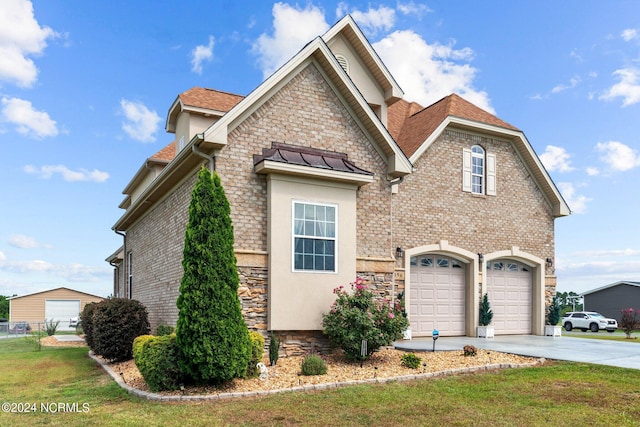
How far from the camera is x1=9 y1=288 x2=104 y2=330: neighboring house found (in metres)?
46.1

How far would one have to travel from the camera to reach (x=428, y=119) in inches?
782

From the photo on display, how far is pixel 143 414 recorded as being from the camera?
8.55 m

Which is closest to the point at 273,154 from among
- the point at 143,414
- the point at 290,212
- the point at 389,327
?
the point at 290,212

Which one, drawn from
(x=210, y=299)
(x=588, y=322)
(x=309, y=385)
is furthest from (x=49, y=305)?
(x=309, y=385)

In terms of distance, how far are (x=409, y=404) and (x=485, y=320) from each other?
10.9 m

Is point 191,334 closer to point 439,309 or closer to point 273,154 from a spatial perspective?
point 273,154

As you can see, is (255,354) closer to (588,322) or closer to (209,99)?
(209,99)

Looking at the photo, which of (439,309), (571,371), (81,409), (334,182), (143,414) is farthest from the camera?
(439,309)

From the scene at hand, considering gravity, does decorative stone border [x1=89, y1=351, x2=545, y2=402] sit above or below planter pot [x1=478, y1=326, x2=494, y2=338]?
above

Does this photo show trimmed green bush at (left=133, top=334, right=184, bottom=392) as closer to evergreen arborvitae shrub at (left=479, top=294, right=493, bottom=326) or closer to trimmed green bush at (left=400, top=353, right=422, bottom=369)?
trimmed green bush at (left=400, top=353, right=422, bottom=369)

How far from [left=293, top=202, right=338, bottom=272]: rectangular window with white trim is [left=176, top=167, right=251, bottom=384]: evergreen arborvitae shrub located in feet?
8.55

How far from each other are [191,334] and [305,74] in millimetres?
7043

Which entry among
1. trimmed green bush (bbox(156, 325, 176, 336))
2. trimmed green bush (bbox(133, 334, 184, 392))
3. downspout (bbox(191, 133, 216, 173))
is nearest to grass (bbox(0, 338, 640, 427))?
trimmed green bush (bbox(133, 334, 184, 392))

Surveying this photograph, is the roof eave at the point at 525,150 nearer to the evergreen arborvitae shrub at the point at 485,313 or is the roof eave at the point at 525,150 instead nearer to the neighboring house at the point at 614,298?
the evergreen arborvitae shrub at the point at 485,313
